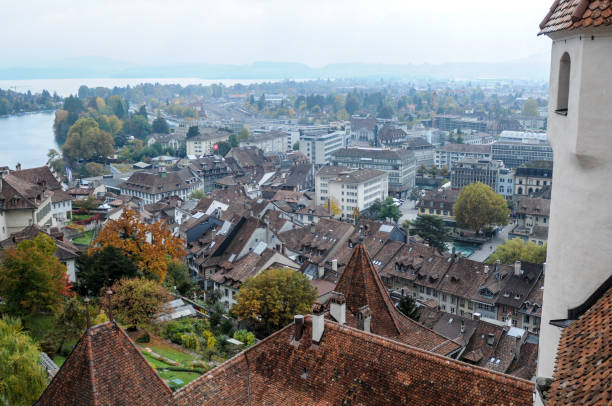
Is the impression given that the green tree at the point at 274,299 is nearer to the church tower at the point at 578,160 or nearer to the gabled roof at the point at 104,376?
the gabled roof at the point at 104,376

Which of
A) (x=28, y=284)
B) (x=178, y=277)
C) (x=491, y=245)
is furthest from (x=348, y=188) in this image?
(x=28, y=284)

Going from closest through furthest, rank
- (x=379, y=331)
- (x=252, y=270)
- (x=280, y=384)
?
(x=280, y=384) → (x=379, y=331) → (x=252, y=270)

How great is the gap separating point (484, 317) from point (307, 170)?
7060 centimetres

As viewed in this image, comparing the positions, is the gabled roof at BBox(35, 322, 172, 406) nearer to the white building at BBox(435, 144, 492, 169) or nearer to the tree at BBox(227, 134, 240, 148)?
the white building at BBox(435, 144, 492, 169)

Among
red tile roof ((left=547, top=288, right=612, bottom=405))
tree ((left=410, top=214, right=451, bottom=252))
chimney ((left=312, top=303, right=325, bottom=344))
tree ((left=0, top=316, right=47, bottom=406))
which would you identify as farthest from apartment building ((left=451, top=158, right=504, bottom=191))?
red tile roof ((left=547, top=288, right=612, bottom=405))

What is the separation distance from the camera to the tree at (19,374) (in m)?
21.1

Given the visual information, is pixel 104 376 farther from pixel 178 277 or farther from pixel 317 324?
pixel 178 277

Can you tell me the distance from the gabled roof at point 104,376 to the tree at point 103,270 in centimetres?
2241

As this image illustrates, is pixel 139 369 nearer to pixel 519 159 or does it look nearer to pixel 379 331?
pixel 379 331

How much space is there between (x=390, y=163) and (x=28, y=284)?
341 ft

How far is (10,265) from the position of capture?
32312mm

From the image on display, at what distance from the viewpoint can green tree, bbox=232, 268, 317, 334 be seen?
37.2 meters

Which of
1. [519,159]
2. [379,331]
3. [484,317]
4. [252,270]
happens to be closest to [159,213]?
[252,270]

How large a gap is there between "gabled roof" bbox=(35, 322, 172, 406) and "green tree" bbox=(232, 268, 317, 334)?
21.1 m
